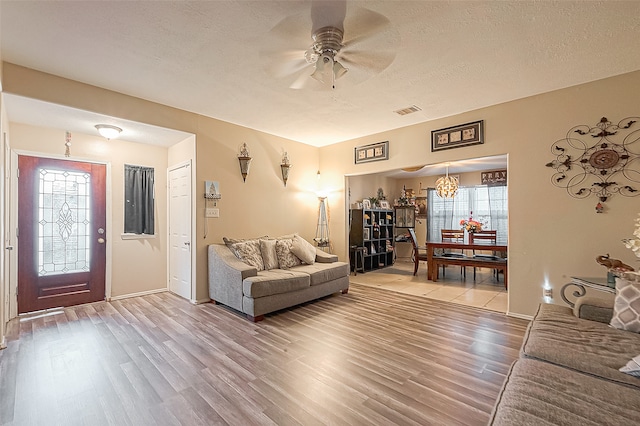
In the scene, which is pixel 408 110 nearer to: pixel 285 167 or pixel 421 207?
pixel 285 167

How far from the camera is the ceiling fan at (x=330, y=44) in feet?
6.84

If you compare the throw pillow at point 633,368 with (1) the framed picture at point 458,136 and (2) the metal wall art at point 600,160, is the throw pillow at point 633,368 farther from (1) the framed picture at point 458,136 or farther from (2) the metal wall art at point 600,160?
(1) the framed picture at point 458,136

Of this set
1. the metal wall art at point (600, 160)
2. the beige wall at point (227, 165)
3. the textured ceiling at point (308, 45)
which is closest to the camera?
the textured ceiling at point (308, 45)

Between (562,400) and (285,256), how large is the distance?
3.58m

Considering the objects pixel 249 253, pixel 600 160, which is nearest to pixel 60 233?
pixel 249 253

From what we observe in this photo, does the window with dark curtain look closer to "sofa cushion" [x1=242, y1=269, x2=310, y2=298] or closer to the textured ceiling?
the textured ceiling

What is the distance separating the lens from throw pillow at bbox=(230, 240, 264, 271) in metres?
4.05

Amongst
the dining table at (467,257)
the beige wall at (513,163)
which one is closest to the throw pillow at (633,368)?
the beige wall at (513,163)

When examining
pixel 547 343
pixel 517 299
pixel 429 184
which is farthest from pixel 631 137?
pixel 429 184

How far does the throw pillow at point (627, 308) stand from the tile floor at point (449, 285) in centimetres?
191

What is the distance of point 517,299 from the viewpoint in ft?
11.7

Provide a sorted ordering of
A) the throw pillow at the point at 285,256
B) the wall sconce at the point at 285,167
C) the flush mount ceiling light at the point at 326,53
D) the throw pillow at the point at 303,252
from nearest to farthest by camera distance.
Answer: the flush mount ceiling light at the point at 326,53
the throw pillow at the point at 285,256
the throw pillow at the point at 303,252
the wall sconce at the point at 285,167

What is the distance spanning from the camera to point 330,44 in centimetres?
226

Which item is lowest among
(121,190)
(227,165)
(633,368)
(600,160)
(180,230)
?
(633,368)
